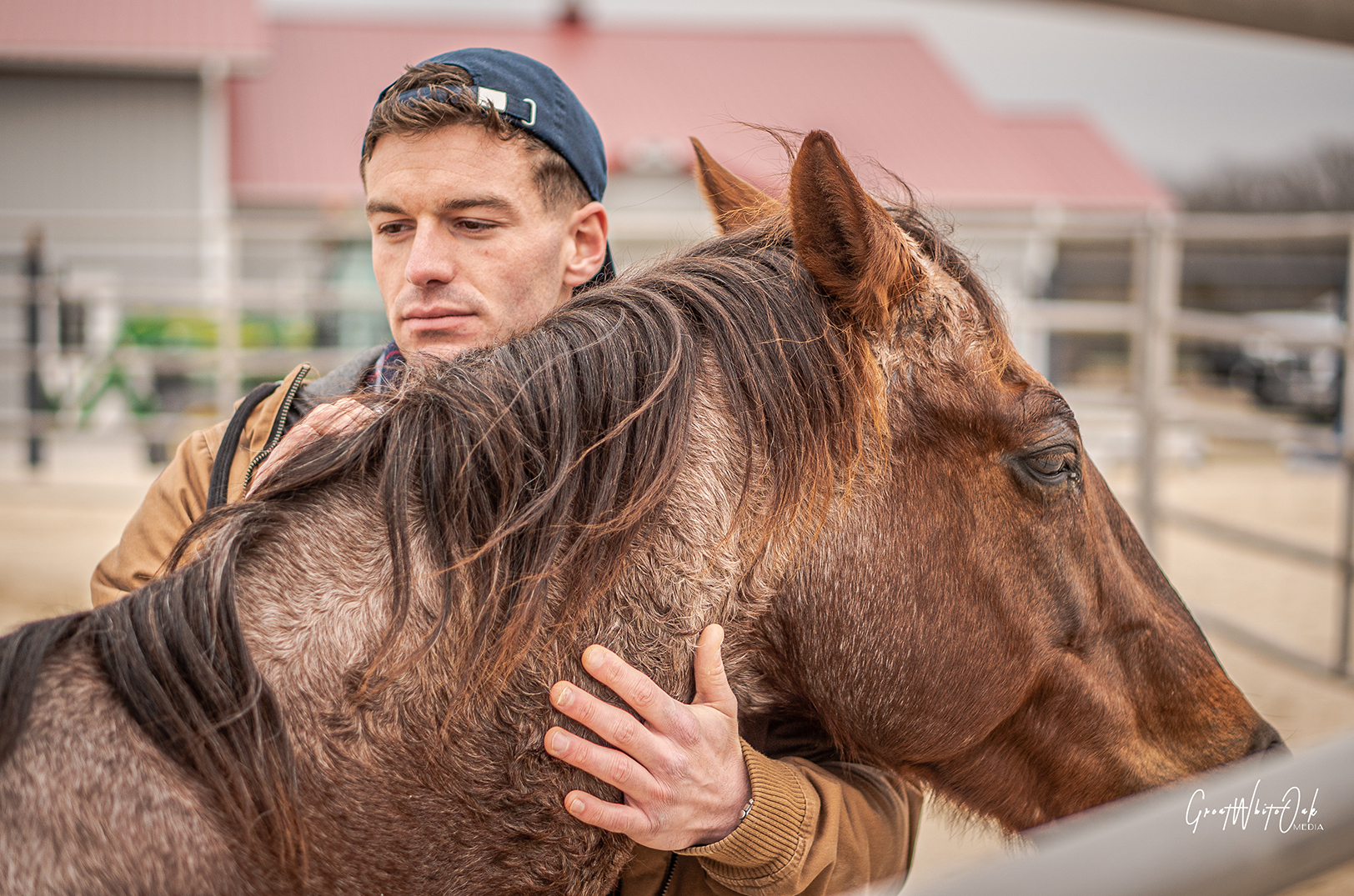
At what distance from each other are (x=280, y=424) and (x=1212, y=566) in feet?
29.5

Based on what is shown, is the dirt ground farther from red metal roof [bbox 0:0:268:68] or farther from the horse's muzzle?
red metal roof [bbox 0:0:268:68]

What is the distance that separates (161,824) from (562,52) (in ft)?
Result: 78.2

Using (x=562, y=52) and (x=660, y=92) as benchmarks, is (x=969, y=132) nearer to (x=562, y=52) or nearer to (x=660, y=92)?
(x=660, y=92)

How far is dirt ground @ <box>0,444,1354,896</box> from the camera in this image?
Answer: 181 inches

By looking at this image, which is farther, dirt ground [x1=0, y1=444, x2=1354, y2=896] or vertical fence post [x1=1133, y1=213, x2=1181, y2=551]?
vertical fence post [x1=1133, y1=213, x2=1181, y2=551]

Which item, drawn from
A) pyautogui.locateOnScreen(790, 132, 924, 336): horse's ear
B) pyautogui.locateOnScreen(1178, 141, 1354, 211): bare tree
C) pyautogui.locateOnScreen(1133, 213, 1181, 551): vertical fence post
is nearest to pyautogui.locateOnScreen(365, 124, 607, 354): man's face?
pyautogui.locateOnScreen(790, 132, 924, 336): horse's ear

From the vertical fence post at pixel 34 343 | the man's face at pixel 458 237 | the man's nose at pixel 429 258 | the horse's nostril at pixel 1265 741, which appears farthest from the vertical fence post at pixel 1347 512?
the vertical fence post at pixel 34 343

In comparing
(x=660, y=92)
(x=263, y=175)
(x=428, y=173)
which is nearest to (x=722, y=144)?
(x=660, y=92)

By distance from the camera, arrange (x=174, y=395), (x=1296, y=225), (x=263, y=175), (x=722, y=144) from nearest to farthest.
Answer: (x=1296, y=225), (x=174, y=395), (x=722, y=144), (x=263, y=175)

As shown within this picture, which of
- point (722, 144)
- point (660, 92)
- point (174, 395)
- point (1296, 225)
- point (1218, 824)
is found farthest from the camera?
point (660, 92)

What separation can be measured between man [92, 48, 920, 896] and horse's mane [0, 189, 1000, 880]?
19cm

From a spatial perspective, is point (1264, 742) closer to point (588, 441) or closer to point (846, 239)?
point (846, 239)

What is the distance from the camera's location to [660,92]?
21609 mm

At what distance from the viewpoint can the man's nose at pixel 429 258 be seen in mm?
1655
